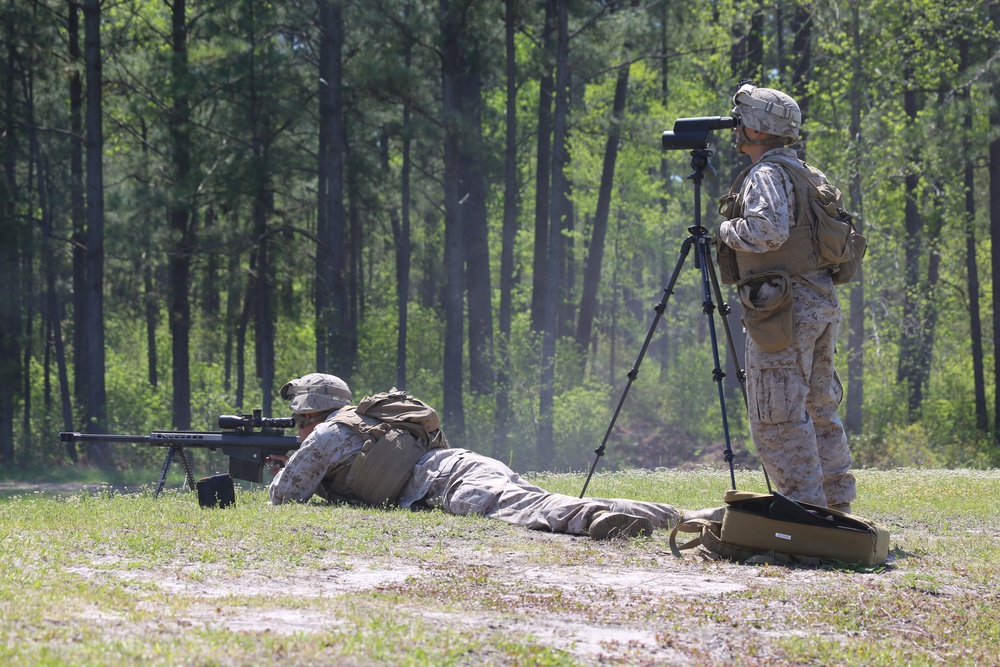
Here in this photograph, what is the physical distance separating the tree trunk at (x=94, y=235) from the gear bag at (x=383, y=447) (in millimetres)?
13573

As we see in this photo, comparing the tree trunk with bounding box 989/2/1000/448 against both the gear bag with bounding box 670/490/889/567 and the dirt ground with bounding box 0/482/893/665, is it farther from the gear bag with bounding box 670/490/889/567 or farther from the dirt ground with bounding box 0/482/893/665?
the dirt ground with bounding box 0/482/893/665

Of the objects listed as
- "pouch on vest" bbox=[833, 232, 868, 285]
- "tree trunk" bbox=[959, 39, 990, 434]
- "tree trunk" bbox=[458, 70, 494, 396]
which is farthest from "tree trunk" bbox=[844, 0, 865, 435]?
"pouch on vest" bbox=[833, 232, 868, 285]

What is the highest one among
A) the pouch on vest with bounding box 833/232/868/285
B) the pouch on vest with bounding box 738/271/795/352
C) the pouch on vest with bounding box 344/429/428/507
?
the pouch on vest with bounding box 833/232/868/285

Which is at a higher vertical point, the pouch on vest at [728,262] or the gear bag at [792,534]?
the pouch on vest at [728,262]

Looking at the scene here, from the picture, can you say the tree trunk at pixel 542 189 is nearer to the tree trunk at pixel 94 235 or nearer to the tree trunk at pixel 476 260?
the tree trunk at pixel 476 260

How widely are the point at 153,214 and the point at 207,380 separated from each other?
7853mm

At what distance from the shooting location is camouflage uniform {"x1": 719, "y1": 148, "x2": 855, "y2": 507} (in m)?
6.20

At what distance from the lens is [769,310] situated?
622 centimetres

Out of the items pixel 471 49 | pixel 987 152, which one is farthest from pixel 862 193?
pixel 471 49

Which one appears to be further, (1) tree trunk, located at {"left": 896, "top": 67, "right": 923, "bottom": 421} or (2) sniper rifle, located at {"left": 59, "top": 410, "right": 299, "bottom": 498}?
(1) tree trunk, located at {"left": 896, "top": 67, "right": 923, "bottom": 421}

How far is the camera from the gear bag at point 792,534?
5656 mm

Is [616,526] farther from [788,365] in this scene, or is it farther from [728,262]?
[728,262]

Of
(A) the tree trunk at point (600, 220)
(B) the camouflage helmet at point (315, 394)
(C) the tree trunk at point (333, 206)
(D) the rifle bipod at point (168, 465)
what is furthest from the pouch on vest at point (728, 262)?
(A) the tree trunk at point (600, 220)

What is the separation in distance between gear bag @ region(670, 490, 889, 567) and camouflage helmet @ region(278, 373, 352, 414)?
137 inches
